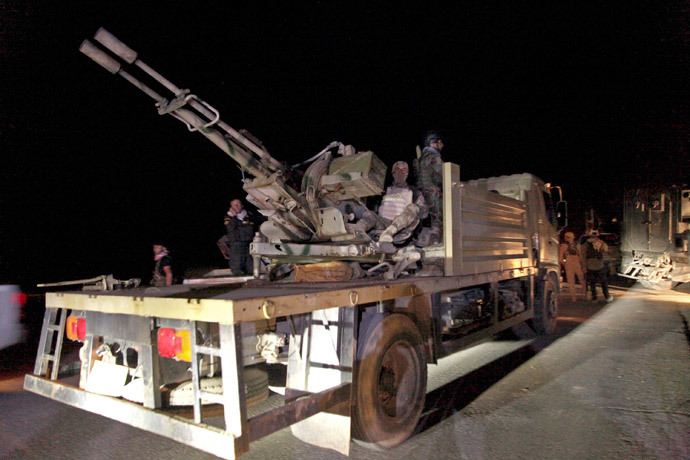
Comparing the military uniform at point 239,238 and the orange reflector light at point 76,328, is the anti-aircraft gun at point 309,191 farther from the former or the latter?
the orange reflector light at point 76,328

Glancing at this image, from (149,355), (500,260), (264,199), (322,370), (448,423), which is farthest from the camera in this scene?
(500,260)

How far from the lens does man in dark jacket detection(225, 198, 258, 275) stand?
Answer: 673 cm

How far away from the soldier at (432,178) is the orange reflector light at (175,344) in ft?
10.8

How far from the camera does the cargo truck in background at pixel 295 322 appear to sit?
2684 mm

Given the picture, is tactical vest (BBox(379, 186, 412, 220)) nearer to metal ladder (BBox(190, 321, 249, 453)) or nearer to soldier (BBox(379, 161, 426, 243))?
soldier (BBox(379, 161, 426, 243))

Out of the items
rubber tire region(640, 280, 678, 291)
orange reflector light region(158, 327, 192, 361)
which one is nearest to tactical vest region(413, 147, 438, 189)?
orange reflector light region(158, 327, 192, 361)

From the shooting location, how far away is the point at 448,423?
4.07 metres

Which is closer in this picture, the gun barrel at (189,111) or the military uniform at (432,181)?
the gun barrel at (189,111)

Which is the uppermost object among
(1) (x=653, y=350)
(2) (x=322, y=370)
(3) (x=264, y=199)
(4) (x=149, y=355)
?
(3) (x=264, y=199)

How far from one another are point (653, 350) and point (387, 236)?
465 cm

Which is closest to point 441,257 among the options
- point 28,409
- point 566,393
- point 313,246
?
point 313,246

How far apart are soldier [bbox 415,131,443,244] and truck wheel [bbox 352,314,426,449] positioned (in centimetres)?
180

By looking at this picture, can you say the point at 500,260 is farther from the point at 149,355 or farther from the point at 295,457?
the point at 149,355

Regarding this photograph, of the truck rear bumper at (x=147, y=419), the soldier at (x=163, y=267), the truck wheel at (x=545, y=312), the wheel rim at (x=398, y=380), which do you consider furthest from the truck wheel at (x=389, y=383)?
the truck wheel at (x=545, y=312)
